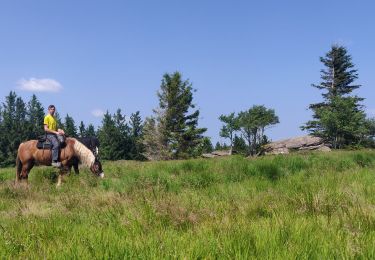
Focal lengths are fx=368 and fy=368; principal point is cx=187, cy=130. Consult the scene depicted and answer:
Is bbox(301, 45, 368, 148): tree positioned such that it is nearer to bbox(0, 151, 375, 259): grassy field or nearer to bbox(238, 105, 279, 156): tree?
bbox(238, 105, 279, 156): tree

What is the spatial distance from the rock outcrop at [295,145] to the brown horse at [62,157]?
46913mm

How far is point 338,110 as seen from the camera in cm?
5388

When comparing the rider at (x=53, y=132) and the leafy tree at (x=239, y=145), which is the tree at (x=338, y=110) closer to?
the leafy tree at (x=239, y=145)

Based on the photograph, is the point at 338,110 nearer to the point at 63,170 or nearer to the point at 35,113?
the point at 63,170

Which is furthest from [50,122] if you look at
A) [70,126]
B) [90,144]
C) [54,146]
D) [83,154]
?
[70,126]

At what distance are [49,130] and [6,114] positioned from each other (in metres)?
94.2

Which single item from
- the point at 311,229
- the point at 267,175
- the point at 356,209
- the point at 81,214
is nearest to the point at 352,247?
the point at 311,229

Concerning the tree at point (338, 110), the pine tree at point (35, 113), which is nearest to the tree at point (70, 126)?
the pine tree at point (35, 113)

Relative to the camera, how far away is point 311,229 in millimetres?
3473

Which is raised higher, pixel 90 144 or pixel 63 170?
pixel 90 144

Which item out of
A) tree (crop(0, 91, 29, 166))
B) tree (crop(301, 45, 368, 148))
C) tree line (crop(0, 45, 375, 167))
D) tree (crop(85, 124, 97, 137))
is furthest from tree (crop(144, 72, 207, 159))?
tree (crop(85, 124, 97, 137))

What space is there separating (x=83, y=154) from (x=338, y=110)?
47420mm

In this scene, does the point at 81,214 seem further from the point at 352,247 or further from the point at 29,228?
the point at 352,247

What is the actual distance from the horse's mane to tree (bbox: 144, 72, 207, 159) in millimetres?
44667
